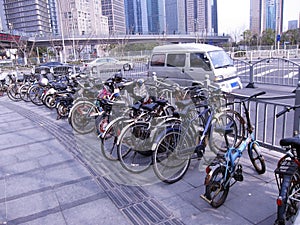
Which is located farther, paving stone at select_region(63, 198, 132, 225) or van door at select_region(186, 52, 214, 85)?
van door at select_region(186, 52, 214, 85)

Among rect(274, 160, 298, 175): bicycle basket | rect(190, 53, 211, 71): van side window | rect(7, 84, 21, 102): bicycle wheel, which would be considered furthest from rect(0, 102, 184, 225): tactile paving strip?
rect(7, 84, 21, 102): bicycle wheel

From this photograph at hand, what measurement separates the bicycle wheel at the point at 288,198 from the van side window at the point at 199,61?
19.4ft

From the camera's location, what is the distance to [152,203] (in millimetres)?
2584

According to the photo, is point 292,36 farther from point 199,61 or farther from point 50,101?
point 50,101

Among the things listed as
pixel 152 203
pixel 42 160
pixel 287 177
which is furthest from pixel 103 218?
pixel 42 160

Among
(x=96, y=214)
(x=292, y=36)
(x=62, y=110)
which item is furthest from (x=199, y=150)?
(x=292, y=36)

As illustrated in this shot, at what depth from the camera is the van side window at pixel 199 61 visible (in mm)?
7676

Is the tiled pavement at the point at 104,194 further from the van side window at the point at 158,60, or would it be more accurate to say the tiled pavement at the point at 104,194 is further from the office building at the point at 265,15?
the office building at the point at 265,15

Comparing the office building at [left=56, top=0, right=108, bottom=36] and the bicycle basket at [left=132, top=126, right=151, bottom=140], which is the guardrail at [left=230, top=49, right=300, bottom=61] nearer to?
the bicycle basket at [left=132, top=126, right=151, bottom=140]

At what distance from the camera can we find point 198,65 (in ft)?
25.7

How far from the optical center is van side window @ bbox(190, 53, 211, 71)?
7676 mm

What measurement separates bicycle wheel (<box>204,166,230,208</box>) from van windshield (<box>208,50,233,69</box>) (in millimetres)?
5638

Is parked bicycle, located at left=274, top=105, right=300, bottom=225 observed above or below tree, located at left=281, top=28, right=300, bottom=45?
below

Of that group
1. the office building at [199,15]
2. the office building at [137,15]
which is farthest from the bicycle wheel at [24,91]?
the office building at [199,15]
